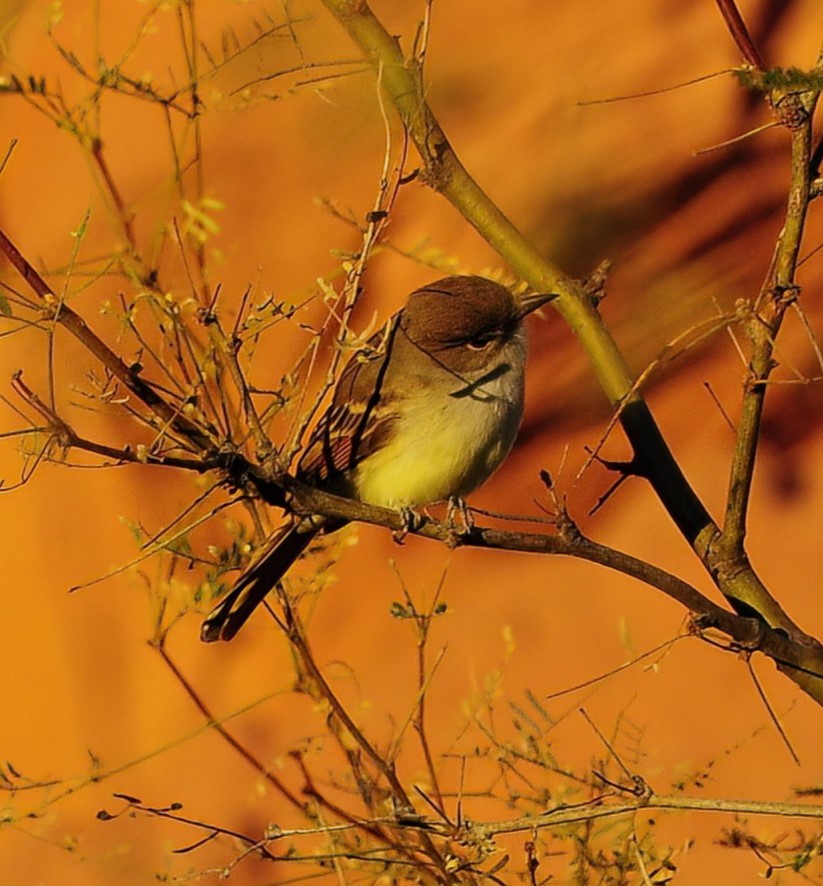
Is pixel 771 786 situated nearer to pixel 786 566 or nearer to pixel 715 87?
pixel 786 566

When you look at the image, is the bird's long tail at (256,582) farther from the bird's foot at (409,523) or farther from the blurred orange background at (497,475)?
the blurred orange background at (497,475)

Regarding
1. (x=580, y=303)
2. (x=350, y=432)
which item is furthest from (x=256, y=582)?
(x=580, y=303)

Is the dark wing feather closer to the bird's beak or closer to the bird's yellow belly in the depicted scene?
the bird's yellow belly

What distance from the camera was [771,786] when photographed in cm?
478

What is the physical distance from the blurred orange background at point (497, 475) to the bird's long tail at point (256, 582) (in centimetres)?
142

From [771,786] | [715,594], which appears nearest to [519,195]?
[715,594]

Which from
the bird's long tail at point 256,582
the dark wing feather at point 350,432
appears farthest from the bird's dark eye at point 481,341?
the bird's long tail at point 256,582

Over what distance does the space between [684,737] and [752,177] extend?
6.49ft

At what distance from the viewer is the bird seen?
336 centimetres

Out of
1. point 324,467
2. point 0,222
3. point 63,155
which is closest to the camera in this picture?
point 324,467

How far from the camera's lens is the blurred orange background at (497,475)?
4836 millimetres

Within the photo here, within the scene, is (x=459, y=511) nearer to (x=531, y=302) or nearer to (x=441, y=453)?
(x=441, y=453)

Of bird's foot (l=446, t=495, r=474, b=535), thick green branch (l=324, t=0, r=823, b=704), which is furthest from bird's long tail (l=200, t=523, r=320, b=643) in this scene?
thick green branch (l=324, t=0, r=823, b=704)

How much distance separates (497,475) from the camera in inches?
205
